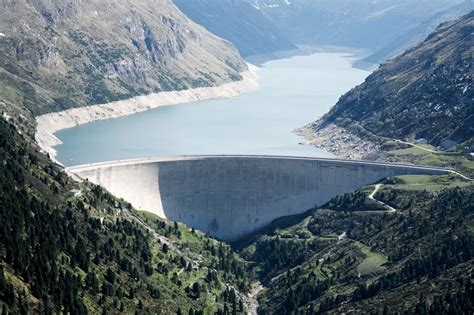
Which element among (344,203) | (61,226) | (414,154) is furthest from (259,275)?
(414,154)

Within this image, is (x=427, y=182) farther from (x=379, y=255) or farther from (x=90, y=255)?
(x=90, y=255)

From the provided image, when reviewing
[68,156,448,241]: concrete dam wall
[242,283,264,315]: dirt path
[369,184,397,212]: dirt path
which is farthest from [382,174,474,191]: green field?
[242,283,264,315]: dirt path

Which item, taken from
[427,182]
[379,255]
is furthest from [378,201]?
[379,255]

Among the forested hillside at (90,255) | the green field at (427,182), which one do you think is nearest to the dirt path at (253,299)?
the forested hillside at (90,255)

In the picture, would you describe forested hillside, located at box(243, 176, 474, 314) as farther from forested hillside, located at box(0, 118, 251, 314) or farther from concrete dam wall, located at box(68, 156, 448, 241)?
forested hillside, located at box(0, 118, 251, 314)

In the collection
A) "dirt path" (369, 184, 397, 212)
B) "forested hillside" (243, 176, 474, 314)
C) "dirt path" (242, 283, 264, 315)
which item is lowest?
"dirt path" (242, 283, 264, 315)
